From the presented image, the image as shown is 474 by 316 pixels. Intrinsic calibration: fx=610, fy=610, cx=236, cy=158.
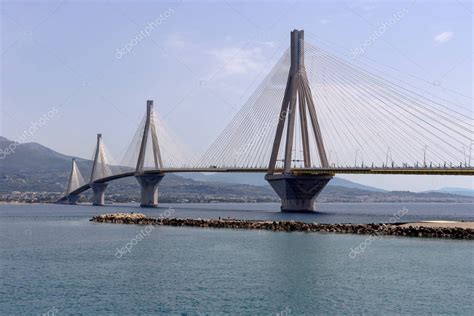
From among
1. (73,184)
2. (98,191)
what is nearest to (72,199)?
(73,184)

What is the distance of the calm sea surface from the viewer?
23312mm

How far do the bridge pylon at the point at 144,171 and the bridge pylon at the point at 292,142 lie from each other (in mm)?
38278

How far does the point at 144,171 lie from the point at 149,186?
622cm

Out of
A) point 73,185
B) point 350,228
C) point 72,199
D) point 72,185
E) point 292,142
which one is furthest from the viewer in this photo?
point 73,185

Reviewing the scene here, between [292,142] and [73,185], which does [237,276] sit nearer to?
[292,142]

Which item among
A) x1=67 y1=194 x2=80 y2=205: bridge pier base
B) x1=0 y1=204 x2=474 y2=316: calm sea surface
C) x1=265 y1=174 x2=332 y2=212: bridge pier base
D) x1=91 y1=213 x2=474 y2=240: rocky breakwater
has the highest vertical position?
x1=265 y1=174 x2=332 y2=212: bridge pier base

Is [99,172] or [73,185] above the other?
[99,172]

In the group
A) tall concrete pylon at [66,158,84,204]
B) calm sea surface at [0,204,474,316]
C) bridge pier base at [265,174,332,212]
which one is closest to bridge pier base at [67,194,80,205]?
tall concrete pylon at [66,158,84,204]

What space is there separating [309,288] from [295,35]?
5920 centimetres

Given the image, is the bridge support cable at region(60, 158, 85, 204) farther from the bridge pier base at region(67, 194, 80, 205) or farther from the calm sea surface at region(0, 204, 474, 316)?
the calm sea surface at region(0, 204, 474, 316)

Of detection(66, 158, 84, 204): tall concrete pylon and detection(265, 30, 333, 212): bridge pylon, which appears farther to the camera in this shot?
detection(66, 158, 84, 204): tall concrete pylon

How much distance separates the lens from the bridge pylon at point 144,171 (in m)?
118

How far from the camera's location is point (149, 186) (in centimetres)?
12200

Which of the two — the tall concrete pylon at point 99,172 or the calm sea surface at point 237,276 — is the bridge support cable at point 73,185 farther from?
the calm sea surface at point 237,276
